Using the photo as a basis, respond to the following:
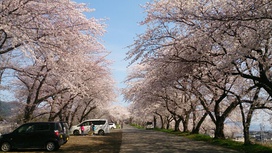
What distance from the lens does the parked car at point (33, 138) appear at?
555 inches

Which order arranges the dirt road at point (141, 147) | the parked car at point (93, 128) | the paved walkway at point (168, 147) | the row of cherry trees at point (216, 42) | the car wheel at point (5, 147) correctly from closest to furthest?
the row of cherry trees at point (216, 42)
the paved walkway at point (168, 147)
the dirt road at point (141, 147)
the car wheel at point (5, 147)
the parked car at point (93, 128)

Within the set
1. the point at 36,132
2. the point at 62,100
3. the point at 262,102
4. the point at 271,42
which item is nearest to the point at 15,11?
the point at 36,132

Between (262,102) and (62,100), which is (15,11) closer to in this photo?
(262,102)

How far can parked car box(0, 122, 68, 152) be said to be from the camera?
14.1m

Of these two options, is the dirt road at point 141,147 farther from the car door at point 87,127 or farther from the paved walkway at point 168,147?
the car door at point 87,127

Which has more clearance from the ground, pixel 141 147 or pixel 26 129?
Answer: pixel 26 129

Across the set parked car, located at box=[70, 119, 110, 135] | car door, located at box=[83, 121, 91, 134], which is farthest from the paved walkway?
car door, located at box=[83, 121, 91, 134]

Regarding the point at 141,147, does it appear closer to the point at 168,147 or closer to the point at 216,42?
the point at 168,147

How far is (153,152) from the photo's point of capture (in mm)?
12750

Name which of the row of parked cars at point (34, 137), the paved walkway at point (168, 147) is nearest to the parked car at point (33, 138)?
the row of parked cars at point (34, 137)

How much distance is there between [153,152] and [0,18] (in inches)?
346

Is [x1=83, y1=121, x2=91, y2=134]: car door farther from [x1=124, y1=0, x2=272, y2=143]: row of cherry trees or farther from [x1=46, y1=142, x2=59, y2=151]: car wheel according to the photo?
[x1=46, y1=142, x2=59, y2=151]: car wheel

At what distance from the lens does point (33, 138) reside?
46.6 ft

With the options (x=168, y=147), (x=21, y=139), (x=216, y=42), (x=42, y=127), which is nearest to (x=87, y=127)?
(x=42, y=127)
